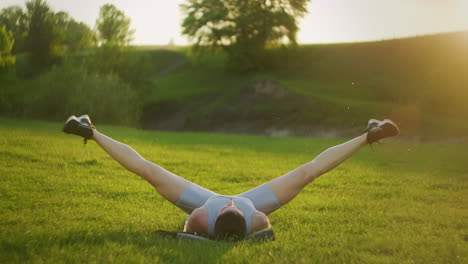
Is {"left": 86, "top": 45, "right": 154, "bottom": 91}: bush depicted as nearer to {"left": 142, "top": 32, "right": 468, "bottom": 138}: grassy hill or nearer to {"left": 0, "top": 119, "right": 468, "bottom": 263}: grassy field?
{"left": 142, "top": 32, "right": 468, "bottom": 138}: grassy hill

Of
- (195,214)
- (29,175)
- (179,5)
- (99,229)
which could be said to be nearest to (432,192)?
(195,214)

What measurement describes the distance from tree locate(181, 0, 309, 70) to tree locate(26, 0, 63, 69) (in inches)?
856

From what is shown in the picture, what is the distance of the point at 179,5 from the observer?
52531 mm

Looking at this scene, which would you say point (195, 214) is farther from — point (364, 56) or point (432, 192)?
point (364, 56)

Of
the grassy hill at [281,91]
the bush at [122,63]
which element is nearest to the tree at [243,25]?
the grassy hill at [281,91]

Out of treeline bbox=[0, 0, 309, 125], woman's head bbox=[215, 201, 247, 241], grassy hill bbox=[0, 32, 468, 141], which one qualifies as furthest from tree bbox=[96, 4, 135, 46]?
woman's head bbox=[215, 201, 247, 241]

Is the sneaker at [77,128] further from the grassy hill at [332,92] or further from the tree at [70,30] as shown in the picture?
the grassy hill at [332,92]

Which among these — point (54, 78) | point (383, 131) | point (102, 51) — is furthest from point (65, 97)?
point (383, 131)

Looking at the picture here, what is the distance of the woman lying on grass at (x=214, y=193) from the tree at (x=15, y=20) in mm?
16988

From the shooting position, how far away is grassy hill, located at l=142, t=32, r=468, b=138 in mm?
35375

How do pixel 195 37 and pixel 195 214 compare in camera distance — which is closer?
pixel 195 214

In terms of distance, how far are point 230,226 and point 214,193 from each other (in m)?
1.10

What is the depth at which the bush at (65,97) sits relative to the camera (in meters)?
33.2

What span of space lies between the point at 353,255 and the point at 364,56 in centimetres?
5208
